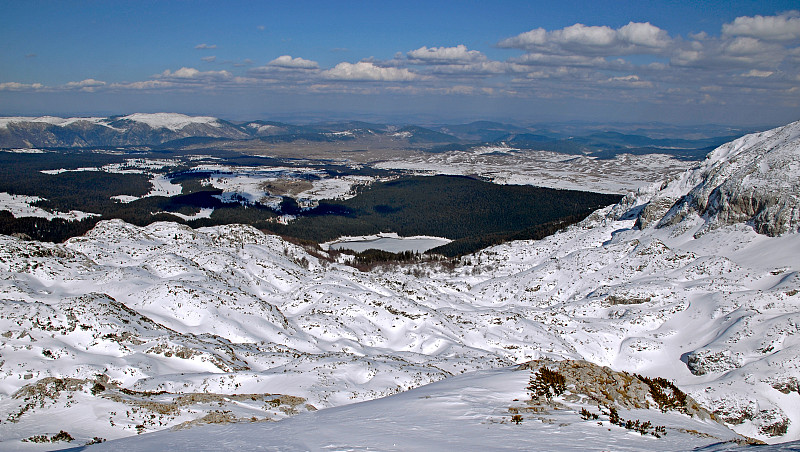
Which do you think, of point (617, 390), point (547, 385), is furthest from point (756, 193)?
point (547, 385)

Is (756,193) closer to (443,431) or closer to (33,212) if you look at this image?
(443,431)

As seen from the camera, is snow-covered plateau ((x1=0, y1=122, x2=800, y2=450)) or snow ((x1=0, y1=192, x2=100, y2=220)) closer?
snow-covered plateau ((x1=0, y1=122, x2=800, y2=450))

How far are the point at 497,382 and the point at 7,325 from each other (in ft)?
123

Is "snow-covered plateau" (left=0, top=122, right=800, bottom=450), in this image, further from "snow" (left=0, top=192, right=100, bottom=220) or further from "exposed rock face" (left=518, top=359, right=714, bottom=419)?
"snow" (left=0, top=192, right=100, bottom=220)

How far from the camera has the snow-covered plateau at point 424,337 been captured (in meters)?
19.8

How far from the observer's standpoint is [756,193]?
9562 centimetres

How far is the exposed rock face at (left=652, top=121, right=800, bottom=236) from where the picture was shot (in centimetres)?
9031

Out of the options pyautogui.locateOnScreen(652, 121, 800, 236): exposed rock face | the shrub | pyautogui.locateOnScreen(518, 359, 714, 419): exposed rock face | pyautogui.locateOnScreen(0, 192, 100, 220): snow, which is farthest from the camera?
pyautogui.locateOnScreen(0, 192, 100, 220): snow

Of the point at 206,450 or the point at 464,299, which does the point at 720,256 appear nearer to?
the point at 464,299

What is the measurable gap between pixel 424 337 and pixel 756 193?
266ft

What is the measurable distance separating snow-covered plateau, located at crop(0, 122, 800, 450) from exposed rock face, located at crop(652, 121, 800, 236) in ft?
1.48

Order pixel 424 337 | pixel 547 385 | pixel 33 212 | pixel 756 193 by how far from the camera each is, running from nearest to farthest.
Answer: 1. pixel 547 385
2. pixel 424 337
3. pixel 756 193
4. pixel 33 212

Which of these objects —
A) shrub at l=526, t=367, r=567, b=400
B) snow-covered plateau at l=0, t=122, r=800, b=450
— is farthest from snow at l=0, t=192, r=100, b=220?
shrub at l=526, t=367, r=567, b=400

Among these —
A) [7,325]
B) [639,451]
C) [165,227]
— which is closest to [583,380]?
[639,451]
